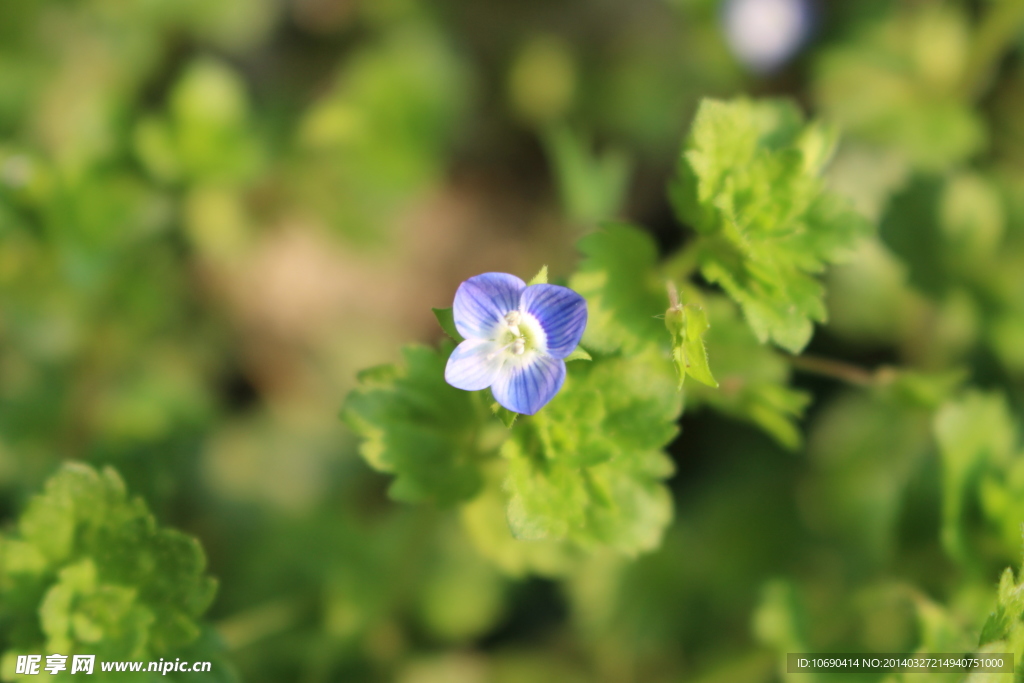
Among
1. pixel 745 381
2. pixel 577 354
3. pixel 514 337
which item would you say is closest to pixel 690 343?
pixel 577 354

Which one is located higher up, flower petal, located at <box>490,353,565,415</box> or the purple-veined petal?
the purple-veined petal

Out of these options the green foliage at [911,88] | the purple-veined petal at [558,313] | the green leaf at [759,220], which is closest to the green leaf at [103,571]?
the purple-veined petal at [558,313]

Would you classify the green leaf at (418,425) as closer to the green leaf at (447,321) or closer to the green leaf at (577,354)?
the green leaf at (447,321)

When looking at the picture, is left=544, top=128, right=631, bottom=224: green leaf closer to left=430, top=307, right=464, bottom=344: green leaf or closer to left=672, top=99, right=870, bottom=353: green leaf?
left=672, top=99, right=870, bottom=353: green leaf

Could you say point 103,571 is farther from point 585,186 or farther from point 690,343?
point 585,186

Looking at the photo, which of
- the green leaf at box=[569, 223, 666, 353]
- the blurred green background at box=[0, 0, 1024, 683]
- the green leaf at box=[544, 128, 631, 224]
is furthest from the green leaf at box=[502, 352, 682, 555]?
the green leaf at box=[544, 128, 631, 224]

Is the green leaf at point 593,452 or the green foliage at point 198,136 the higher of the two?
the green foliage at point 198,136
